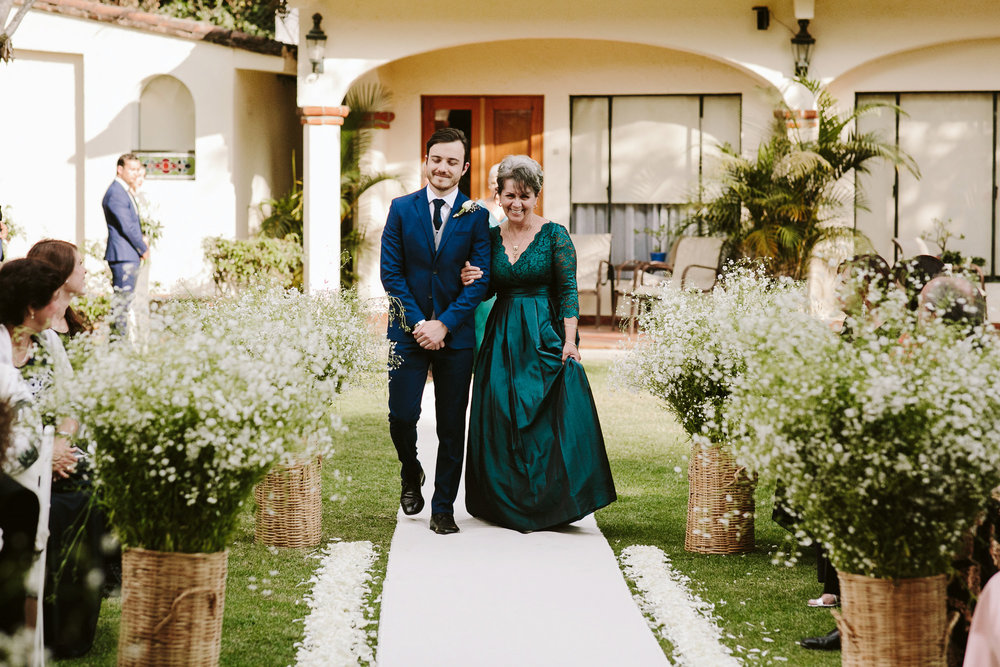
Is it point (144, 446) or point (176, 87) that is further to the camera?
point (176, 87)

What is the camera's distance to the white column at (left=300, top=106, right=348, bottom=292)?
551 inches

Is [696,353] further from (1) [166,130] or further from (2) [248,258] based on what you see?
(1) [166,130]

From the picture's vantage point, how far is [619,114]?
15578 millimetres

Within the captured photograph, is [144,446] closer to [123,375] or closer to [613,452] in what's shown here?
[123,375]

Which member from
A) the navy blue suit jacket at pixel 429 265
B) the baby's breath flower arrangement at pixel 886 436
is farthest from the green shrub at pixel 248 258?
the baby's breath flower arrangement at pixel 886 436

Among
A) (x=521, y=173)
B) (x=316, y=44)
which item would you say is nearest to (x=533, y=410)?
(x=521, y=173)

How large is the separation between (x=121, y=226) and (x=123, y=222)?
0.13 feet

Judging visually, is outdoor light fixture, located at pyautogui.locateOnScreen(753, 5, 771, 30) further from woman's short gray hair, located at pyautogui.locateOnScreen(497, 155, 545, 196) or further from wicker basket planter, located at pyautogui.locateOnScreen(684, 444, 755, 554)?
wicker basket planter, located at pyautogui.locateOnScreen(684, 444, 755, 554)

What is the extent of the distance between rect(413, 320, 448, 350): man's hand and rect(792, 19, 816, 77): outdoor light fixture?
28.2 feet

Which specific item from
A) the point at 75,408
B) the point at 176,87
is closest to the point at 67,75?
the point at 176,87

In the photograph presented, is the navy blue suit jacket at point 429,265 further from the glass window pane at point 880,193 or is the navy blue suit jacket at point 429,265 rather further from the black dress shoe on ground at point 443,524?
the glass window pane at point 880,193

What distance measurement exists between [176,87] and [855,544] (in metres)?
13.4

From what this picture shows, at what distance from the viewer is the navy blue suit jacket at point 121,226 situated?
11031 mm

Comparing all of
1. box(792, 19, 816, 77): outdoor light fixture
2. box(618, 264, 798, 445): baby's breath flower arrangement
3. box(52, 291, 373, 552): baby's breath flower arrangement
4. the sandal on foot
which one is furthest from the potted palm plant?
box(52, 291, 373, 552): baby's breath flower arrangement
